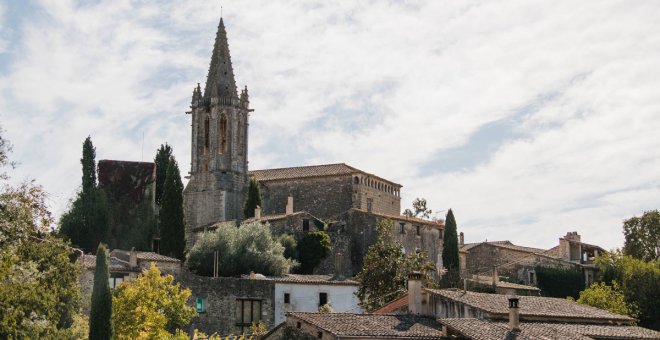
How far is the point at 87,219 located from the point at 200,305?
22980 millimetres

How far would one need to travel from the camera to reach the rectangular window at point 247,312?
54344 mm

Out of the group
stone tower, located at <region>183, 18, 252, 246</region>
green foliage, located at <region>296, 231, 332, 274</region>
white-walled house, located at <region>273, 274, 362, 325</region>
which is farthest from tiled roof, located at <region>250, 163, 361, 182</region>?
white-walled house, located at <region>273, 274, 362, 325</region>

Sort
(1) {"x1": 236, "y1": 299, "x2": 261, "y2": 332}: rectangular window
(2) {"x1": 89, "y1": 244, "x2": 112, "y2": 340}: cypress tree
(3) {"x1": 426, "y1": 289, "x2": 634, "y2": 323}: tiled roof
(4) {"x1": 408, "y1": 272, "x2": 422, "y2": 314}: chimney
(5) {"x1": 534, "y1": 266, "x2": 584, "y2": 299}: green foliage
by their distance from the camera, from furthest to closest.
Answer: (5) {"x1": 534, "y1": 266, "x2": 584, "y2": 299}: green foliage < (1) {"x1": 236, "y1": 299, "x2": 261, "y2": 332}: rectangular window < (2) {"x1": 89, "y1": 244, "x2": 112, "y2": 340}: cypress tree < (4) {"x1": 408, "y1": 272, "x2": 422, "y2": 314}: chimney < (3) {"x1": 426, "y1": 289, "x2": 634, "y2": 323}: tiled roof

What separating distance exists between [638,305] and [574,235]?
14.4 meters

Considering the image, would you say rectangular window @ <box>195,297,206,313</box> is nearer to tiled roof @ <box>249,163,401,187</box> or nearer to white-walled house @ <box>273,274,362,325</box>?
white-walled house @ <box>273,274,362,325</box>

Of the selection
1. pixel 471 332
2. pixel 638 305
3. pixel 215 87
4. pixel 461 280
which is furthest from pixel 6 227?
pixel 215 87

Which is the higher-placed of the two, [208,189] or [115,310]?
[208,189]

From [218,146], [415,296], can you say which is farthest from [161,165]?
[415,296]

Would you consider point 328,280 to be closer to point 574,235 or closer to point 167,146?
point 574,235

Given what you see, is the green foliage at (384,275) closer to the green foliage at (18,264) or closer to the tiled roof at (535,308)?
the tiled roof at (535,308)

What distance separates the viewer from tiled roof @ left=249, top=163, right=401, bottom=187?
3211 inches

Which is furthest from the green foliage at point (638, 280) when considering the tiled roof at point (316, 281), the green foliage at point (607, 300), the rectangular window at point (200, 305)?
the rectangular window at point (200, 305)

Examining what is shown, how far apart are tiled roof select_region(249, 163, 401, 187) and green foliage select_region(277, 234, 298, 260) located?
13676mm

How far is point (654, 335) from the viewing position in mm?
39281
